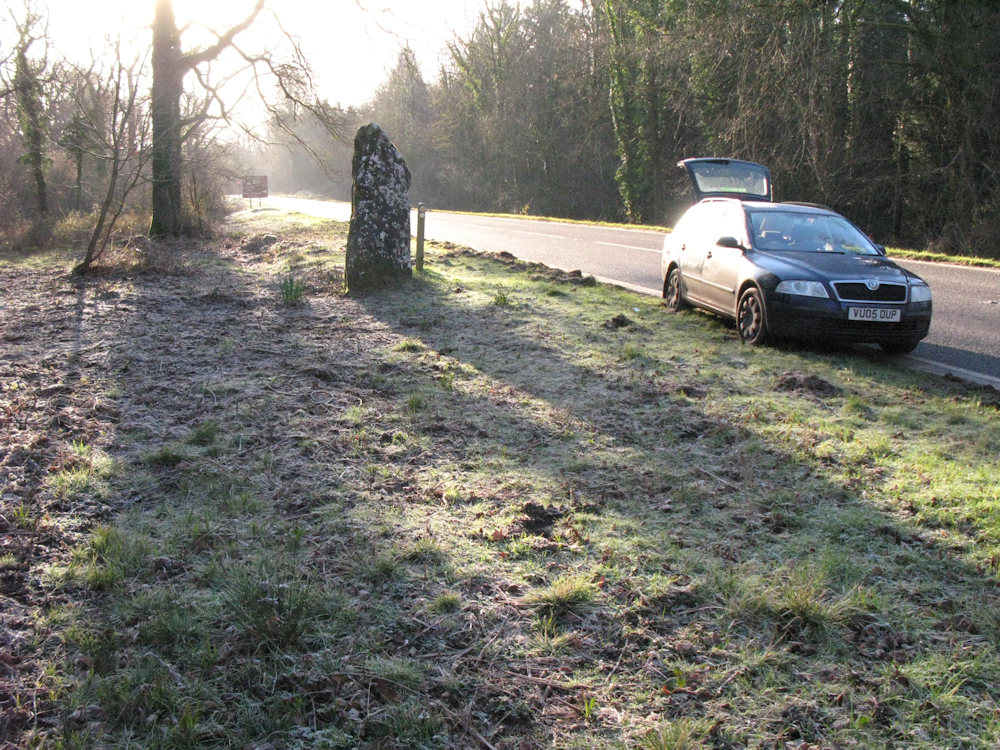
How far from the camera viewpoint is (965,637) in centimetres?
313

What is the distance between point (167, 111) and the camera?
51.1ft

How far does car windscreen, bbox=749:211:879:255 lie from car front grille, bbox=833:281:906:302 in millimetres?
953

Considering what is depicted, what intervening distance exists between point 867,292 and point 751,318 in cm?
118

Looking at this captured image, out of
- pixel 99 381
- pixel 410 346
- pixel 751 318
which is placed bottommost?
pixel 99 381

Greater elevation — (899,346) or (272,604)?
(899,346)

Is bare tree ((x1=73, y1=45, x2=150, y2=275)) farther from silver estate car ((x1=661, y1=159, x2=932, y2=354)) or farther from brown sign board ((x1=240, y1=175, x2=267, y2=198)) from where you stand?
brown sign board ((x1=240, y1=175, x2=267, y2=198))

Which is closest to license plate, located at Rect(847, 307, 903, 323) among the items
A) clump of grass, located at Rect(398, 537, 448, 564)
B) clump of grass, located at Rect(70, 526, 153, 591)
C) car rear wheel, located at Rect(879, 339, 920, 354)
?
car rear wheel, located at Rect(879, 339, 920, 354)

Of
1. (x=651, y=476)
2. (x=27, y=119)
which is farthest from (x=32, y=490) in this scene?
(x=27, y=119)

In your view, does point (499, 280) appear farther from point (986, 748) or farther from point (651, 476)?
point (986, 748)

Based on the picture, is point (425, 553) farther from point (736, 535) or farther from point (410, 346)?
point (410, 346)

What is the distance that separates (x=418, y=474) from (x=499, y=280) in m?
7.84

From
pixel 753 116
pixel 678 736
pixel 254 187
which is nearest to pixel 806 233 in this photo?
pixel 678 736

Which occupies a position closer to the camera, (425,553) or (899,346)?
(425,553)

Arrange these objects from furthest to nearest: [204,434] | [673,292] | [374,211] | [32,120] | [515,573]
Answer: [32,120] → [374,211] → [673,292] → [204,434] → [515,573]
